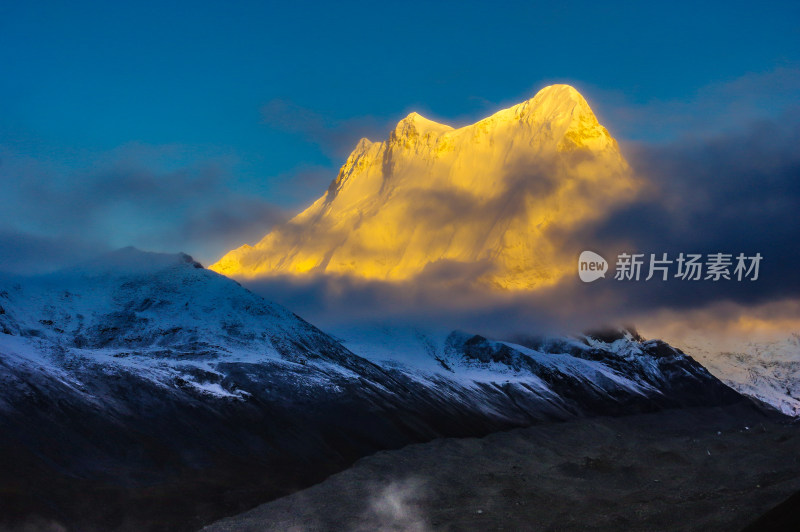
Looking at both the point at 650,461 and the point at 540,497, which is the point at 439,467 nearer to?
the point at 540,497

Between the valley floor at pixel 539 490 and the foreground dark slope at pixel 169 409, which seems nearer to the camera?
the valley floor at pixel 539 490

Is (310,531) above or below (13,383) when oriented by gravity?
below

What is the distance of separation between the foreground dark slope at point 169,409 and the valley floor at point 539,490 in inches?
290

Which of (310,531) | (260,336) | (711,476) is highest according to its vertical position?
→ (260,336)

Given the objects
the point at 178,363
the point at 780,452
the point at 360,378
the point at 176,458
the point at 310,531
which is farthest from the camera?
the point at 360,378

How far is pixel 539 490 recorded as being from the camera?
121 meters

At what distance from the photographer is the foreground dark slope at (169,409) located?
99125mm

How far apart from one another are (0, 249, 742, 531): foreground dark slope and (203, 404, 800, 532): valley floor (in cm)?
738

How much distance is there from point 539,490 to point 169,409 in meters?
63.7

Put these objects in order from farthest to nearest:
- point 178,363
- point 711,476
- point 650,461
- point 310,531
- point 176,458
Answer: point 178,363, point 650,461, point 711,476, point 176,458, point 310,531

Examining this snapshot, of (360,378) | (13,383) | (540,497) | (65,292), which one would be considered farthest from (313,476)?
(65,292)

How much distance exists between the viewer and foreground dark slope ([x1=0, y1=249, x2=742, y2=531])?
9912 cm

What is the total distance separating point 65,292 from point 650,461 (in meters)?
140

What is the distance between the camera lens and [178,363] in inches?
6186
